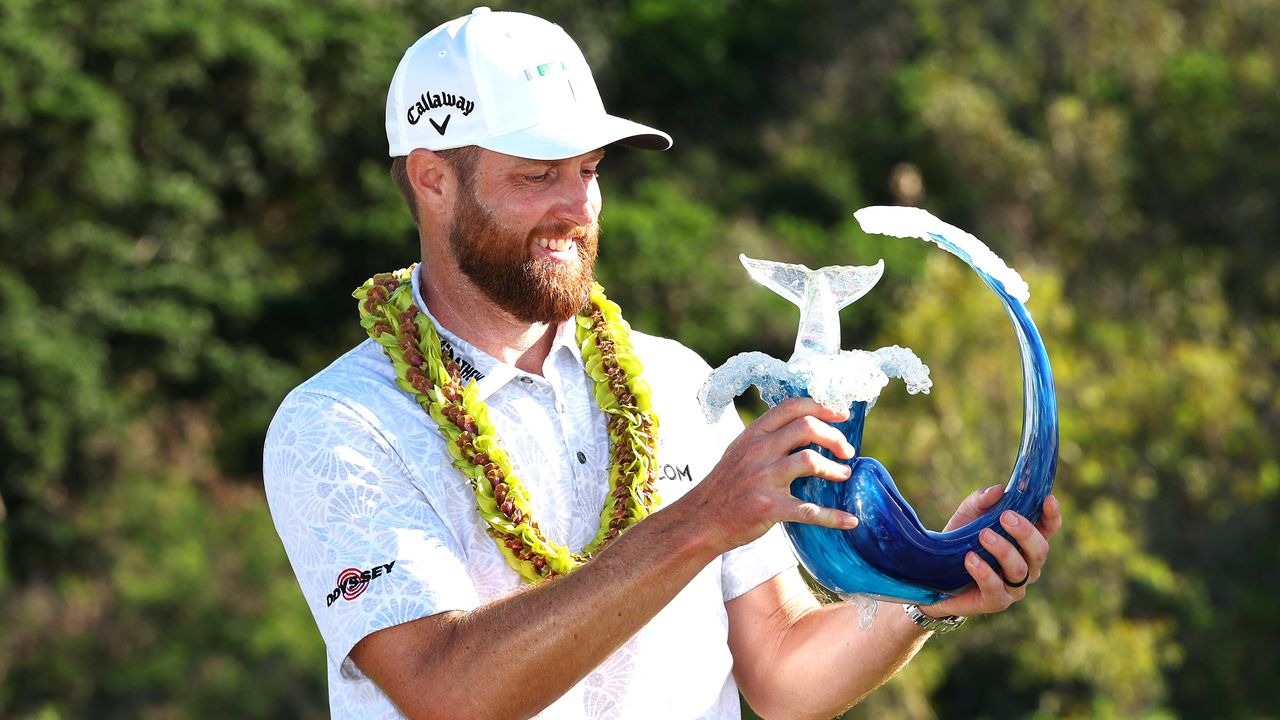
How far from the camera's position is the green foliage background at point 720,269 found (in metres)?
13.6

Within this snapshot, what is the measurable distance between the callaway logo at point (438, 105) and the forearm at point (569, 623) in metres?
0.87

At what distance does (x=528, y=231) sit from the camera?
303cm

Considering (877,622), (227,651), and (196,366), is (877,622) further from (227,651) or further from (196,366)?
(196,366)

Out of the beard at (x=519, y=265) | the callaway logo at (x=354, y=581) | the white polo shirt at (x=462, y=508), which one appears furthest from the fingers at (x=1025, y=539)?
the callaway logo at (x=354, y=581)

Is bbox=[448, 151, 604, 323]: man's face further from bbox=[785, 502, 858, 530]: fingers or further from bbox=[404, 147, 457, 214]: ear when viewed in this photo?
bbox=[785, 502, 858, 530]: fingers

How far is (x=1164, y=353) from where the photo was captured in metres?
16.2

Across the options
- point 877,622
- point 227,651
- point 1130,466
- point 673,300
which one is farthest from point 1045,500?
point 673,300

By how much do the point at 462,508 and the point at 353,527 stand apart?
8.8 inches

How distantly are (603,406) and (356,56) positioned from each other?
56.0 feet

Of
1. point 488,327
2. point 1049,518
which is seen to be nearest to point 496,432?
point 488,327

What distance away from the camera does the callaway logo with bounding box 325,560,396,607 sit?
2.79 m

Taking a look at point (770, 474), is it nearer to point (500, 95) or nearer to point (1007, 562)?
point (1007, 562)

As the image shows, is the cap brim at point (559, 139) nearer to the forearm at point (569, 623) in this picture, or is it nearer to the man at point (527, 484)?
the man at point (527, 484)

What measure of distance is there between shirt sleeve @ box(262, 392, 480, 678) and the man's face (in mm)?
356
